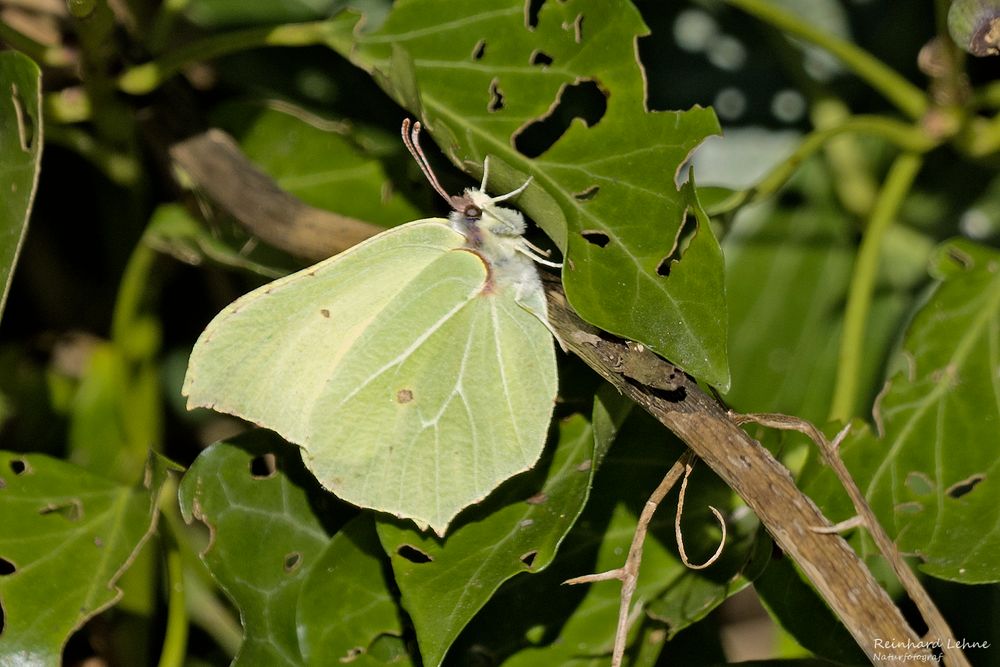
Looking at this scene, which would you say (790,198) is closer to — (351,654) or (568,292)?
(568,292)

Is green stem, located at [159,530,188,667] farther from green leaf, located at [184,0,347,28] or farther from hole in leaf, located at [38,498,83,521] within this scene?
green leaf, located at [184,0,347,28]

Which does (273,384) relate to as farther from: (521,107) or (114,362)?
(114,362)

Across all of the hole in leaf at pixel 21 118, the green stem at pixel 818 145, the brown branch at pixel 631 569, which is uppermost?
the hole in leaf at pixel 21 118

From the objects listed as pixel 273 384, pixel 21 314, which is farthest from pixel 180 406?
pixel 273 384

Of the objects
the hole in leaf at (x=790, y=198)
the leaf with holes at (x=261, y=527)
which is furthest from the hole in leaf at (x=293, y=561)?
the hole in leaf at (x=790, y=198)

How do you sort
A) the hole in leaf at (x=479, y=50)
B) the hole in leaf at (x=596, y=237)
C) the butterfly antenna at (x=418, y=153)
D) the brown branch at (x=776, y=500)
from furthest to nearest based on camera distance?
the hole in leaf at (x=479, y=50) → the butterfly antenna at (x=418, y=153) → the hole in leaf at (x=596, y=237) → the brown branch at (x=776, y=500)

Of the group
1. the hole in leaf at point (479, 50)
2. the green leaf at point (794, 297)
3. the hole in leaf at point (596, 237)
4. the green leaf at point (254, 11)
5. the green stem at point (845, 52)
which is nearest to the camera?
the hole in leaf at point (596, 237)

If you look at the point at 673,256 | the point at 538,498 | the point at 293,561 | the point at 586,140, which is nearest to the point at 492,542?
the point at 538,498

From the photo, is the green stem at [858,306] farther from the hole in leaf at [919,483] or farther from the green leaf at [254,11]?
the green leaf at [254,11]
